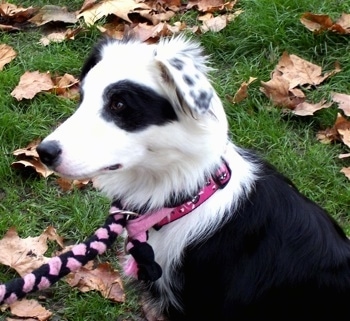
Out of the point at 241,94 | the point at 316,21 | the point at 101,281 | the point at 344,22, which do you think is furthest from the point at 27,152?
the point at 344,22

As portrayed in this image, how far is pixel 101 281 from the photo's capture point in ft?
9.29

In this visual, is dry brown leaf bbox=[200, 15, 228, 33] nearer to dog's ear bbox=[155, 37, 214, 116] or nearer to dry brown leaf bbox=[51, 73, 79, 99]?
dry brown leaf bbox=[51, 73, 79, 99]

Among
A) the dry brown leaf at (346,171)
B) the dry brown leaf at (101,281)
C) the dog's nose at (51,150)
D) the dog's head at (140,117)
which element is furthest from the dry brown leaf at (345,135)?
the dog's nose at (51,150)

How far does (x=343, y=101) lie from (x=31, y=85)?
1.50 metres

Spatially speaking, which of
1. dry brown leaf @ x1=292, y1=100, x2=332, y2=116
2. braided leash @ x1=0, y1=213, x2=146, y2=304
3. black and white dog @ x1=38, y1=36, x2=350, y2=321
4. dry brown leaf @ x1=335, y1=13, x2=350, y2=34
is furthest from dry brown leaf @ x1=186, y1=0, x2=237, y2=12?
braided leash @ x1=0, y1=213, x2=146, y2=304

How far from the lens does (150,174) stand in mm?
2229

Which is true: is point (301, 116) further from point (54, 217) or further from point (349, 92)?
point (54, 217)

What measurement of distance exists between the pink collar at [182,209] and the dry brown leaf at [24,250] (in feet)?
2.50

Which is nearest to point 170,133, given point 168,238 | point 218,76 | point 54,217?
point 168,238

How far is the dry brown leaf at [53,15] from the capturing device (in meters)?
4.13

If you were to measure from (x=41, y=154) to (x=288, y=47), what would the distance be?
211 centimetres

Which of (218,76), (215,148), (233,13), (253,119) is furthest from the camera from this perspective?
(233,13)

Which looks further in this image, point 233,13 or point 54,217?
point 233,13

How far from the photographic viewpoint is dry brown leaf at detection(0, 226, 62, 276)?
2877 mm
